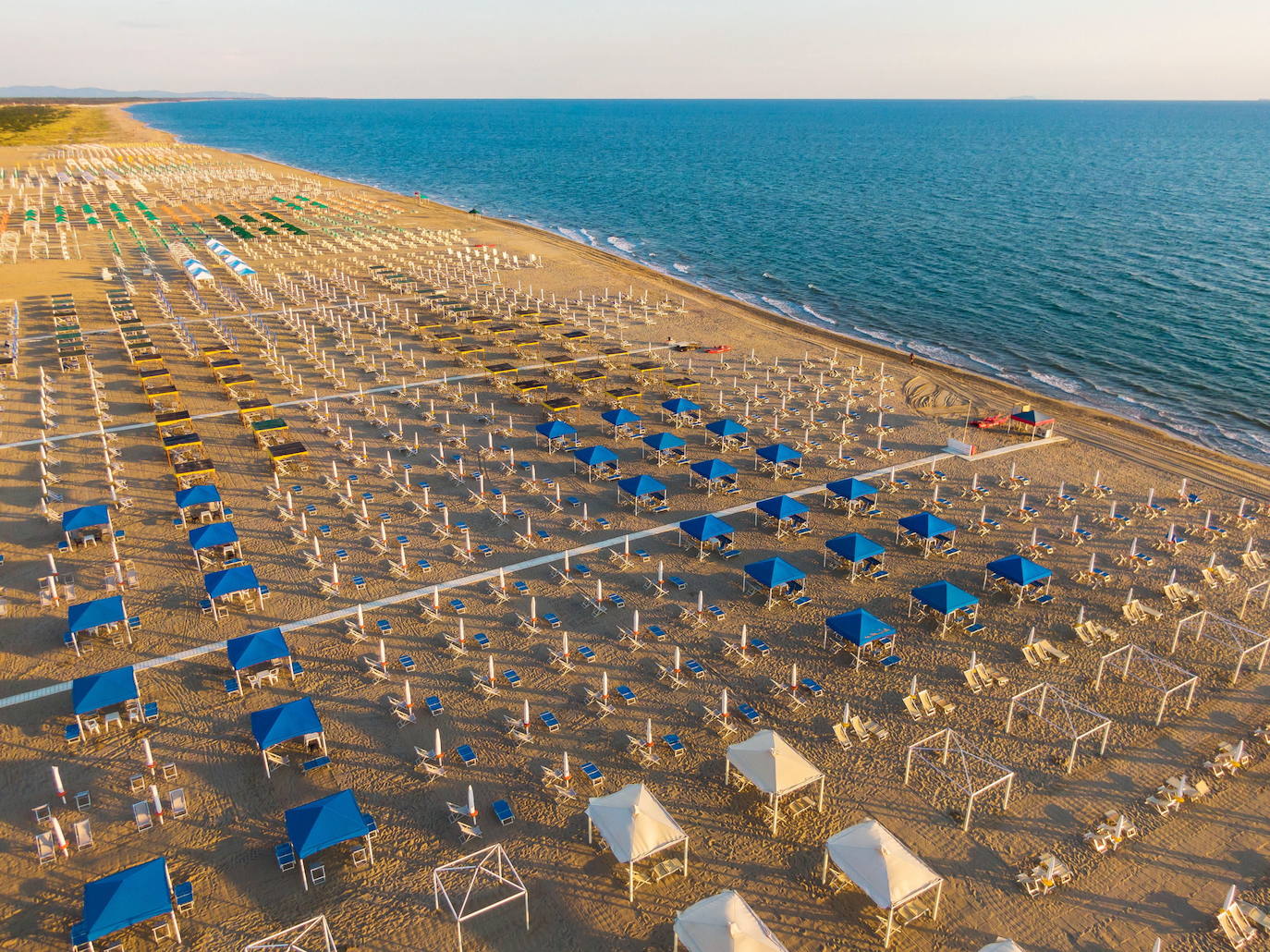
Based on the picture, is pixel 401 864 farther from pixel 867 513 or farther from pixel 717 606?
pixel 867 513

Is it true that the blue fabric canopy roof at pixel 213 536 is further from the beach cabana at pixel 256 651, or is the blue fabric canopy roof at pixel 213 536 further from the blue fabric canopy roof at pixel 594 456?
the blue fabric canopy roof at pixel 594 456

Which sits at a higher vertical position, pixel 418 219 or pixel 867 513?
pixel 418 219

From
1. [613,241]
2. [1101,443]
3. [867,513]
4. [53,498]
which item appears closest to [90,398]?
[53,498]

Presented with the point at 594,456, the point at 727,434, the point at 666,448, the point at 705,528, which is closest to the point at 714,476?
the point at 666,448

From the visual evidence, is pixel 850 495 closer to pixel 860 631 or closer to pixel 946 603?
pixel 946 603

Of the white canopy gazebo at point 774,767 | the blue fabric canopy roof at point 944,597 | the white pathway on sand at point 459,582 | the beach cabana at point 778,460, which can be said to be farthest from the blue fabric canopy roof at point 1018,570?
the white canopy gazebo at point 774,767

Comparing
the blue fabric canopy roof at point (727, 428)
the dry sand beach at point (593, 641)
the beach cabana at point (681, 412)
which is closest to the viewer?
the dry sand beach at point (593, 641)
